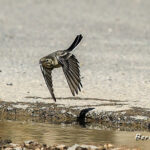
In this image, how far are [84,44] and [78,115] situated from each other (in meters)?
7.19

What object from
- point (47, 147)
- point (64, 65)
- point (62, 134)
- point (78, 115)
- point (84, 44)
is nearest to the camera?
point (47, 147)

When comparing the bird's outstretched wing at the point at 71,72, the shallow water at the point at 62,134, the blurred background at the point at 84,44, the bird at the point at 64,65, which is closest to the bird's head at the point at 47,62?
the bird at the point at 64,65

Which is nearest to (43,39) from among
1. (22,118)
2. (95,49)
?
(95,49)

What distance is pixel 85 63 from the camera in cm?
1336

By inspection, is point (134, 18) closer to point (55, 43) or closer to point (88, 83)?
point (55, 43)

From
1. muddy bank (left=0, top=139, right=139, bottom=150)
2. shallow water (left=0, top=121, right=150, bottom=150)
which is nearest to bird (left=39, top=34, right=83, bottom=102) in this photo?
shallow water (left=0, top=121, right=150, bottom=150)

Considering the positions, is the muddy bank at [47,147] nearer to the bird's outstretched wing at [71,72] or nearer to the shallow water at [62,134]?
the shallow water at [62,134]

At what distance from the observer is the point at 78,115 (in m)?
8.84

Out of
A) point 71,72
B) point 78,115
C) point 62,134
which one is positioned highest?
point 71,72

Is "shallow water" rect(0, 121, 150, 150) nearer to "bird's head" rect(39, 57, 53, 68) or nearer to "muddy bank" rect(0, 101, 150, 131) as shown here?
"muddy bank" rect(0, 101, 150, 131)

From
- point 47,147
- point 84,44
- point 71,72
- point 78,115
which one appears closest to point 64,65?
point 71,72

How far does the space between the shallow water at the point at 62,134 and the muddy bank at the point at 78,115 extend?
1.14ft

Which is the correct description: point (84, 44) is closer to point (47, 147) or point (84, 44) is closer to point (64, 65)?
point (64, 65)

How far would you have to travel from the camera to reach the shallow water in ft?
23.9
